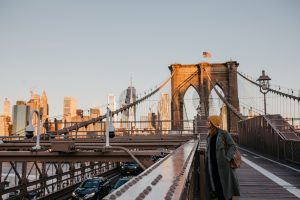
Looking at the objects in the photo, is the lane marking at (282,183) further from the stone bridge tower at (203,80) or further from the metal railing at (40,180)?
the stone bridge tower at (203,80)

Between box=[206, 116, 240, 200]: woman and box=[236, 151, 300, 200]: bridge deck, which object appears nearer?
box=[206, 116, 240, 200]: woman

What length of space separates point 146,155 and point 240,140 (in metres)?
18.3

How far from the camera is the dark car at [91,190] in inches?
776

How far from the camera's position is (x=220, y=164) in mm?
4270

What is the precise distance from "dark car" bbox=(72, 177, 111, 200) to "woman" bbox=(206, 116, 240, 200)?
1685 cm

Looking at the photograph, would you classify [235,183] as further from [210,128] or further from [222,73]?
[222,73]

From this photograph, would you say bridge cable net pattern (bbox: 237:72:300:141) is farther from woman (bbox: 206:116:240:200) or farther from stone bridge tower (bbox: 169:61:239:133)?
stone bridge tower (bbox: 169:61:239:133)

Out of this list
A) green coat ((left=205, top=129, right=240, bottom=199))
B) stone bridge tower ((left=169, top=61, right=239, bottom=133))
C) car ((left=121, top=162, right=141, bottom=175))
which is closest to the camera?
green coat ((left=205, top=129, right=240, bottom=199))

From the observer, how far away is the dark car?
776 inches

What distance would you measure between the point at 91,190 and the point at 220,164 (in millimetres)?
17419

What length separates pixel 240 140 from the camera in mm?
27031

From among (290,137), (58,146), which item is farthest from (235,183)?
(290,137)

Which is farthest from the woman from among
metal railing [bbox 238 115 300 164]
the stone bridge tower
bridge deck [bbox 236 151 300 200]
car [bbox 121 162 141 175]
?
the stone bridge tower

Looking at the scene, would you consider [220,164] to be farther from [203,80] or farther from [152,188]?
[203,80]
